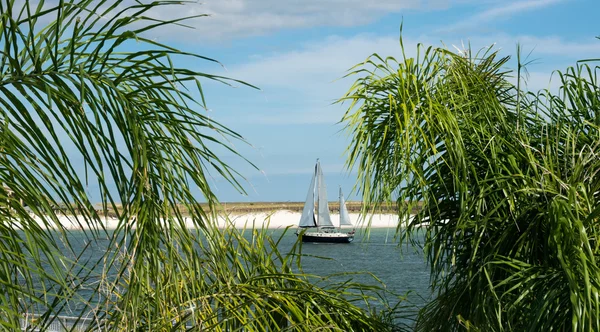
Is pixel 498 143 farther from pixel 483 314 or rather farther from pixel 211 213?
pixel 211 213

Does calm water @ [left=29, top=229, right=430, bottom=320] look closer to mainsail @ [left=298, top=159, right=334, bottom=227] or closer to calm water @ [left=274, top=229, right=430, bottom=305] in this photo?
calm water @ [left=274, top=229, right=430, bottom=305]

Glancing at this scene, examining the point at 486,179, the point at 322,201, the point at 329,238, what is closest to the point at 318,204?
the point at 322,201

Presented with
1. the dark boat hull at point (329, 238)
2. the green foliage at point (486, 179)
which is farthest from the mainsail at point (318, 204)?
the green foliage at point (486, 179)

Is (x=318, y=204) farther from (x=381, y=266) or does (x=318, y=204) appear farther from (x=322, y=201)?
(x=381, y=266)

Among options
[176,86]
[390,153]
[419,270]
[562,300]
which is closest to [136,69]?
[176,86]

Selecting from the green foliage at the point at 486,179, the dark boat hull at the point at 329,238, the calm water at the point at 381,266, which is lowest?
the calm water at the point at 381,266

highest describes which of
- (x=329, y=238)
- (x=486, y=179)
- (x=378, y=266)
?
(x=486, y=179)

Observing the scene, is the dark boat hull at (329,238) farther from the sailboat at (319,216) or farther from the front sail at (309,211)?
the front sail at (309,211)

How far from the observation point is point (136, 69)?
2.79 metres

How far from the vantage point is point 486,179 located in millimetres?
5609

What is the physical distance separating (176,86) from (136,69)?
0.50 ft

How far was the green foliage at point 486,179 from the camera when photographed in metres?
5.08

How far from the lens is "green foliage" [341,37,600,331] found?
5078 millimetres

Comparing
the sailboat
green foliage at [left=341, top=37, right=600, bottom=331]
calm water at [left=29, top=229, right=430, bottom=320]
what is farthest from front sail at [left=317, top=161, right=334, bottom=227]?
green foliage at [left=341, top=37, right=600, bottom=331]
